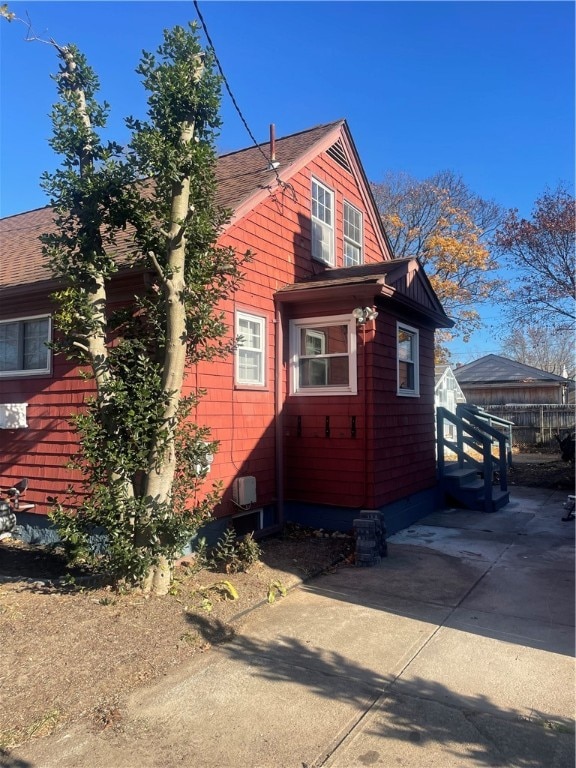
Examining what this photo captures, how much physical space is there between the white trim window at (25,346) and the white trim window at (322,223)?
4.51 meters

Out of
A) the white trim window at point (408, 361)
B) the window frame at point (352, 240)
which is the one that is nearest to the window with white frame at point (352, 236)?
the window frame at point (352, 240)

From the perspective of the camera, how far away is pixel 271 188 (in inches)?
319

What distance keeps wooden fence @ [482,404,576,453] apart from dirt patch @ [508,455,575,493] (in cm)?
560

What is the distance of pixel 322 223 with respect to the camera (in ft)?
32.0

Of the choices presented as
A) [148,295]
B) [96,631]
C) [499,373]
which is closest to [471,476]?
[148,295]

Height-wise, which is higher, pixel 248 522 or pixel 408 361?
pixel 408 361

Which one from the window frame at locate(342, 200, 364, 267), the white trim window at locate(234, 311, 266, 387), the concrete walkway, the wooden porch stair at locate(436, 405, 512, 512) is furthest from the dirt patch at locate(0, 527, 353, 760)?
the window frame at locate(342, 200, 364, 267)

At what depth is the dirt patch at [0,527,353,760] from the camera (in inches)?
128

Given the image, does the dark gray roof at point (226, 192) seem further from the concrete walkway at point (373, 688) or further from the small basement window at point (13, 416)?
the concrete walkway at point (373, 688)

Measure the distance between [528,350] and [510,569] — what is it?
4913 centimetres

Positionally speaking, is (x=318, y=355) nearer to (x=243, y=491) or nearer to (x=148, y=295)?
(x=243, y=491)

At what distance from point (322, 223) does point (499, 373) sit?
20286 millimetres

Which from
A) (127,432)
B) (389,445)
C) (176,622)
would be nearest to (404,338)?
(389,445)

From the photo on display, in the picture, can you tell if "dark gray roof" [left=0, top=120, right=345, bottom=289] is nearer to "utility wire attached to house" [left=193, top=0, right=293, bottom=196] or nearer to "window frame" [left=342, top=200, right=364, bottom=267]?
"utility wire attached to house" [left=193, top=0, right=293, bottom=196]
